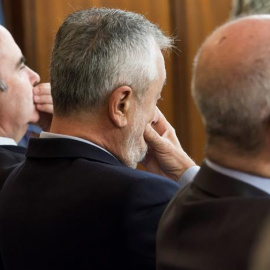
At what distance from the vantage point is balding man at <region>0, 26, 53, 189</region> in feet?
7.16

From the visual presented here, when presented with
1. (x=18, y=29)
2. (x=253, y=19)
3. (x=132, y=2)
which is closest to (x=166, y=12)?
(x=132, y=2)

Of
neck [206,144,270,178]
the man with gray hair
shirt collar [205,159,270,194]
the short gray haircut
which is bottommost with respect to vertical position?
the man with gray hair

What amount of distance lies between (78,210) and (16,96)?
87cm

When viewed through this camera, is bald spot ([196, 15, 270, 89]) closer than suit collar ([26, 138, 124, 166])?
Yes

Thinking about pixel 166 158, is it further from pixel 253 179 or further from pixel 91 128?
pixel 253 179

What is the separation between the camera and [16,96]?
2.18 metres

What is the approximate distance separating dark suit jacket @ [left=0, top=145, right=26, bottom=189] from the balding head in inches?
35.7

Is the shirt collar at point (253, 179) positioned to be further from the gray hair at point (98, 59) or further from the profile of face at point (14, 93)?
the profile of face at point (14, 93)

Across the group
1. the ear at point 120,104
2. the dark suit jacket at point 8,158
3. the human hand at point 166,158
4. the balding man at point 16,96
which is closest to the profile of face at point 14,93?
the balding man at point 16,96

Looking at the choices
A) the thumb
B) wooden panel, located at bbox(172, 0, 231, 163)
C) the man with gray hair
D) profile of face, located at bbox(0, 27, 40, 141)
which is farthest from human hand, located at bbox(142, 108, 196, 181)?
wooden panel, located at bbox(172, 0, 231, 163)

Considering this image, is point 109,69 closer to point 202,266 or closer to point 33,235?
point 33,235

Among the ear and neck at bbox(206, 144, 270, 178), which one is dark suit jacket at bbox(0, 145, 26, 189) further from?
neck at bbox(206, 144, 270, 178)

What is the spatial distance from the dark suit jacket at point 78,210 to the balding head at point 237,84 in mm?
310

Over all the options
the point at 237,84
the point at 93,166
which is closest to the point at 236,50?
the point at 237,84
